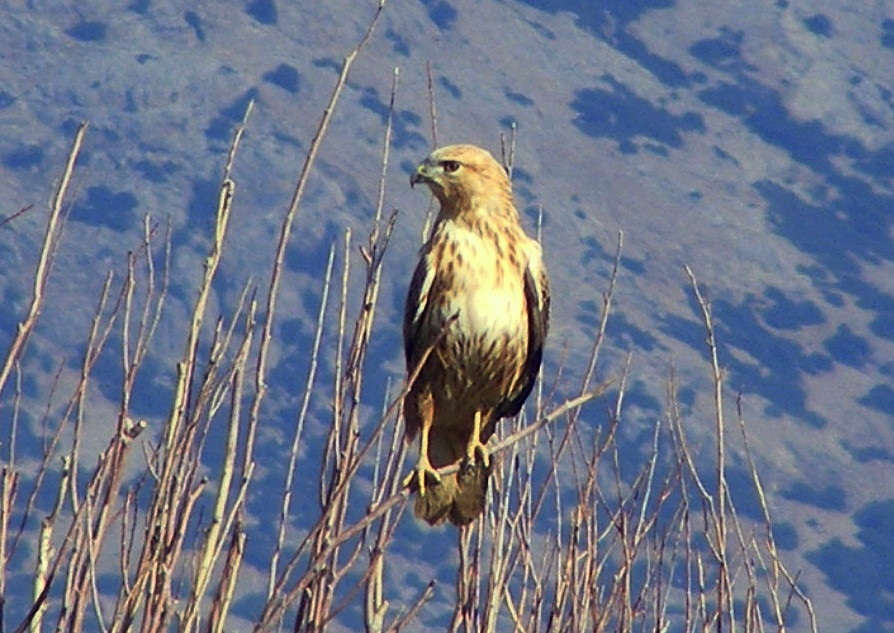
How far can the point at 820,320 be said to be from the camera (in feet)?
189

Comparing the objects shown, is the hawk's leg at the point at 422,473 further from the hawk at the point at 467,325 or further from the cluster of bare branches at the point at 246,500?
the cluster of bare branches at the point at 246,500

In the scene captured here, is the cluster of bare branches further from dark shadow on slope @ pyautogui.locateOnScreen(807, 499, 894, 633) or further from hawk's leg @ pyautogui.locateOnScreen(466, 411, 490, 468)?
dark shadow on slope @ pyautogui.locateOnScreen(807, 499, 894, 633)

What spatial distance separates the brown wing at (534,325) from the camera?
262 inches

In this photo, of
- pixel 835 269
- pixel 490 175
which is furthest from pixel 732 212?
pixel 490 175

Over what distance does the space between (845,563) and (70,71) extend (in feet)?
96.8

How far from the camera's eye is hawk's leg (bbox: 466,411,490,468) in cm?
639

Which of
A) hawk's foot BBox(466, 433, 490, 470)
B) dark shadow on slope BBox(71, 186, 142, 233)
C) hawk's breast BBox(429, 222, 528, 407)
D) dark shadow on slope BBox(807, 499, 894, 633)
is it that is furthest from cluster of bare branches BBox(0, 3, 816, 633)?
dark shadow on slope BBox(71, 186, 142, 233)

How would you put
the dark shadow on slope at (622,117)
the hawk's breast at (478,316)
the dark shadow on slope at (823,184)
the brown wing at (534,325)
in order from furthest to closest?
the dark shadow on slope at (622,117) < the dark shadow on slope at (823,184) < the brown wing at (534,325) < the hawk's breast at (478,316)

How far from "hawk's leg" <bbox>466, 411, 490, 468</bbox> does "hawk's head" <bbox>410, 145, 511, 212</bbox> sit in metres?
0.73

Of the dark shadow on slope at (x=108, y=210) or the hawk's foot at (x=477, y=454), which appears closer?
the hawk's foot at (x=477, y=454)

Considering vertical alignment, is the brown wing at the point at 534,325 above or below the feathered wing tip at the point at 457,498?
above

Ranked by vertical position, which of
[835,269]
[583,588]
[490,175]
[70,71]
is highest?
[490,175]

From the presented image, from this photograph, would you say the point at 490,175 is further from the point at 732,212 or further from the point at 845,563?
the point at 732,212

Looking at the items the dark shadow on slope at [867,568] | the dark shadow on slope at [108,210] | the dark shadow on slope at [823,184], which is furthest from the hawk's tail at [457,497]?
the dark shadow on slope at [823,184]
